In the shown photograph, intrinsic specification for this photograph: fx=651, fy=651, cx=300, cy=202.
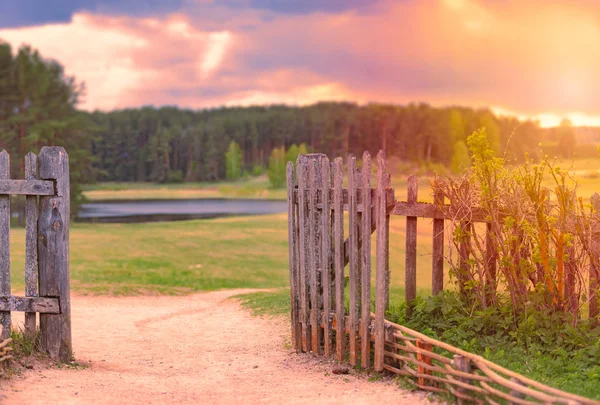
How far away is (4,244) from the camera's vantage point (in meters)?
8.29

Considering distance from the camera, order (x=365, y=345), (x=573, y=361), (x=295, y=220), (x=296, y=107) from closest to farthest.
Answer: (x=573, y=361) < (x=365, y=345) < (x=295, y=220) < (x=296, y=107)

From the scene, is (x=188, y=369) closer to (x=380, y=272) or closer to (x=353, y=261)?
(x=353, y=261)

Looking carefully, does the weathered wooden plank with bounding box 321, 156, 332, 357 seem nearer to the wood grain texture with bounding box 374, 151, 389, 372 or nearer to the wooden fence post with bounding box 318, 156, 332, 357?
the wooden fence post with bounding box 318, 156, 332, 357

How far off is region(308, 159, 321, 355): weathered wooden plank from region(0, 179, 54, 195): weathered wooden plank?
11.1 ft

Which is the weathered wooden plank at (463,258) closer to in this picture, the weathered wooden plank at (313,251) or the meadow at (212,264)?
the meadow at (212,264)

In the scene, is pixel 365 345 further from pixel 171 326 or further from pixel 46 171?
pixel 171 326

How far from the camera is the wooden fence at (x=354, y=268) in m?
7.54

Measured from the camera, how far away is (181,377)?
8.73m

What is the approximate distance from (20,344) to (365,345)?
4.44 meters

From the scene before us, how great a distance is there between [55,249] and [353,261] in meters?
3.89

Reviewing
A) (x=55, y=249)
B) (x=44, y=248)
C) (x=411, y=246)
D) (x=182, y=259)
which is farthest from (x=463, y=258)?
(x=182, y=259)

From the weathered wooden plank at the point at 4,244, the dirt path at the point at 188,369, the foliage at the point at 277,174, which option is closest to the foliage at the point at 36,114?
the dirt path at the point at 188,369

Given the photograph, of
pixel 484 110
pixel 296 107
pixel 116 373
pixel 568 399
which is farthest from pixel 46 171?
pixel 296 107

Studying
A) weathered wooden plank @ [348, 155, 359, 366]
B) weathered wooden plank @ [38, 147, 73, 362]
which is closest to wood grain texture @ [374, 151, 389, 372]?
weathered wooden plank @ [348, 155, 359, 366]
